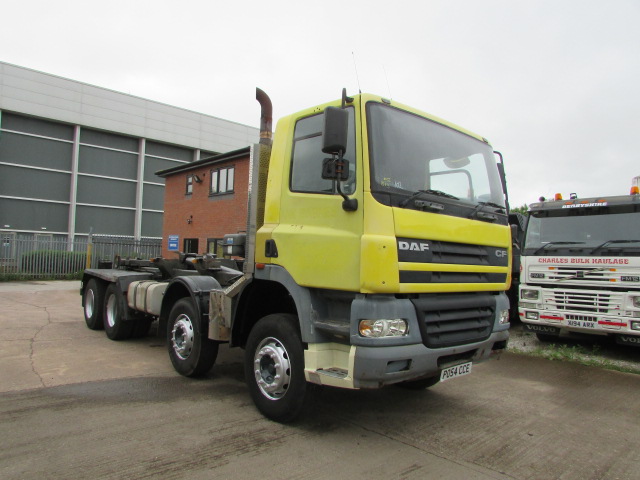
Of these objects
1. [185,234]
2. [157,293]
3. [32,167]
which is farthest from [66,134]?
[157,293]

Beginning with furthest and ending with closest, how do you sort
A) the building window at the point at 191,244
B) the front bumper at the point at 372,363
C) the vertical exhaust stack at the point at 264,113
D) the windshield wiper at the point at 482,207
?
the building window at the point at 191,244 → the vertical exhaust stack at the point at 264,113 → the windshield wiper at the point at 482,207 → the front bumper at the point at 372,363

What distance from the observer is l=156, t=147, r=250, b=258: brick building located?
64.8 ft

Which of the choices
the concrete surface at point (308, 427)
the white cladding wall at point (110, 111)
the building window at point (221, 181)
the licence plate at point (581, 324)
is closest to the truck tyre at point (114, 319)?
the concrete surface at point (308, 427)

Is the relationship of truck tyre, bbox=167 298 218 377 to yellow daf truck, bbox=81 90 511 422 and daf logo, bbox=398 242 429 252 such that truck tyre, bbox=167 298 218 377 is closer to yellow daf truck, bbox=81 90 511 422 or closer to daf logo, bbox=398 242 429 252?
yellow daf truck, bbox=81 90 511 422

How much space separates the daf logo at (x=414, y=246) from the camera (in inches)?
150

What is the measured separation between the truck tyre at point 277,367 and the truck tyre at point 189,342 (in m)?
1.04

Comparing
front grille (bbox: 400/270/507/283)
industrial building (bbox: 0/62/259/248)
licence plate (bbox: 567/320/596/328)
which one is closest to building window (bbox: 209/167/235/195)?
industrial building (bbox: 0/62/259/248)

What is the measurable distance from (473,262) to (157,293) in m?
4.37

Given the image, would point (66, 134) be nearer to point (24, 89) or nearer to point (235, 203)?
point (24, 89)

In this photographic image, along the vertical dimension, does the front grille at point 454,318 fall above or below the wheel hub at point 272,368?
above

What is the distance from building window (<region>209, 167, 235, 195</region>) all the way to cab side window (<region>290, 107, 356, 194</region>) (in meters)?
15.6

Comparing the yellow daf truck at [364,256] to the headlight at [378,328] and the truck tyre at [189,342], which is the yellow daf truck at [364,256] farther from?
the truck tyre at [189,342]

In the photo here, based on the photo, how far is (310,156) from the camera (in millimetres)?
4469

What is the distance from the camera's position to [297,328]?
429 centimetres
